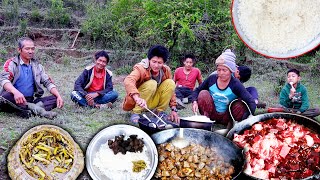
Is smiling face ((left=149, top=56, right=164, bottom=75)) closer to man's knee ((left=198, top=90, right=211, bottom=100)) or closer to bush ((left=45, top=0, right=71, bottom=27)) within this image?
man's knee ((left=198, top=90, right=211, bottom=100))

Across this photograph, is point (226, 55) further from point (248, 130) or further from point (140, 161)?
point (140, 161)

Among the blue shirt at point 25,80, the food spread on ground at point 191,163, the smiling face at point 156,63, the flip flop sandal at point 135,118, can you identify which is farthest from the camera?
the blue shirt at point 25,80

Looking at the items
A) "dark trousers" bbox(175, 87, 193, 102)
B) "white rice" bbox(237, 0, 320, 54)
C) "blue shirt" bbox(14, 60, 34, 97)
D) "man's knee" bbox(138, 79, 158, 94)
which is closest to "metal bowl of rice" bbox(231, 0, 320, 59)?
"white rice" bbox(237, 0, 320, 54)

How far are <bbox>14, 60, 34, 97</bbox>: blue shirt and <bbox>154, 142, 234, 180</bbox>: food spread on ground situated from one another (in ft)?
7.68

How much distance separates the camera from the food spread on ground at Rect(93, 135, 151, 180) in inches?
99.6

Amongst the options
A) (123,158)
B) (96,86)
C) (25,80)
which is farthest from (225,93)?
(25,80)

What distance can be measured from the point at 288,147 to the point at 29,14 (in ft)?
37.0

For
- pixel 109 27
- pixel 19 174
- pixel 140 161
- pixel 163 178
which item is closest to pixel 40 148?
pixel 19 174

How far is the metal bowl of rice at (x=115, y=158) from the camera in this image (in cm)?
251

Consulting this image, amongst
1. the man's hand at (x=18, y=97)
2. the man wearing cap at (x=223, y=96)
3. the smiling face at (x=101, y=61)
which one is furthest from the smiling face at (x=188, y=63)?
the man's hand at (x=18, y=97)

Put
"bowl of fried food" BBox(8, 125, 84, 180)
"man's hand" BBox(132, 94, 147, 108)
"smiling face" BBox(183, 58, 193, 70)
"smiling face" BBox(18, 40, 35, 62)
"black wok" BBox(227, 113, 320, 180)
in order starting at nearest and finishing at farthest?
"bowl of fried food" BBox(8, 125, 84, 180) → "black wok" BBox(227, 113, 320, 180) → "man's hand" BBox(132, 94, 147, 108) → "smiling face" BBox(18, 40, 35, 62) → "smiling face" BBox(183, 58, 193, 70)

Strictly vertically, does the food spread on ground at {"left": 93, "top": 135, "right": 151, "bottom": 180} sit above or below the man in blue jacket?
above

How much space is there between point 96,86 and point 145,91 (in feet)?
3.68

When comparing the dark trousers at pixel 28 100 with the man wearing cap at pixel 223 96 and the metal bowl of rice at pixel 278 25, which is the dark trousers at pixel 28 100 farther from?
the metal bowl of rice at pixel 278 25
